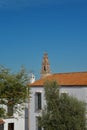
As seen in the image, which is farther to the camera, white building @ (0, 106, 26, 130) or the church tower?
the church tower

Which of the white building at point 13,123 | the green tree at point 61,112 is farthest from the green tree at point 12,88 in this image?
the white building at point 13,123

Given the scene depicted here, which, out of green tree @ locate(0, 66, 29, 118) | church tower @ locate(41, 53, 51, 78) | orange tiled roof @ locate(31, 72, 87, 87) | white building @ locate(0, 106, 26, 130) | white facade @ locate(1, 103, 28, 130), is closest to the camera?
green tree @ locate(0, 66, 29, 118)

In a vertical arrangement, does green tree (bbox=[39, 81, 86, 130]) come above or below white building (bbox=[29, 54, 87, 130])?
below

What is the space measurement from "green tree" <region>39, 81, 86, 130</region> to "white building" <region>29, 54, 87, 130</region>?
6139 millimetres

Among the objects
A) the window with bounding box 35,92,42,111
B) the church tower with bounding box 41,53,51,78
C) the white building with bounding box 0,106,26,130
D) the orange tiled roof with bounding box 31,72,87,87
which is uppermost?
the church tower with bounding box 41,53,51,78

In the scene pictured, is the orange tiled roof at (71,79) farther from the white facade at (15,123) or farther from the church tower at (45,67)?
the white facade at (15,123)

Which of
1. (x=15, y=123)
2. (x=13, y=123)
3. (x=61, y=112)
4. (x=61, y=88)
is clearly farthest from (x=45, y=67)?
(x=61, y=112)

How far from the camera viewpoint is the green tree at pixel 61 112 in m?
31.4

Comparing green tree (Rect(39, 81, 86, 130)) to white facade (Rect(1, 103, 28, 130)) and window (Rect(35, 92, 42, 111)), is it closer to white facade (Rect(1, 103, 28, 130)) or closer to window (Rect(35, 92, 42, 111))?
window (Rect(35, 92, 42, 111))

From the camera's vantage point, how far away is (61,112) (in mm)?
32125

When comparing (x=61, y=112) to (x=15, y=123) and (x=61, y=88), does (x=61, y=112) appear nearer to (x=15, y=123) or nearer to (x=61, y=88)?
(x=61, y=88)

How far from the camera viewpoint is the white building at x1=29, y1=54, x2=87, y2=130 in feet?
128

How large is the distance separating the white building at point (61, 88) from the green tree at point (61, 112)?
6.14m

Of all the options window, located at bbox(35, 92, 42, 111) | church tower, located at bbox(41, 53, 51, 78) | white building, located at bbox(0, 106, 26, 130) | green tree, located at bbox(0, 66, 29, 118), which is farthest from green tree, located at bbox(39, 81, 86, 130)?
church tower, located at bbox(41, 53, 51, 78)
